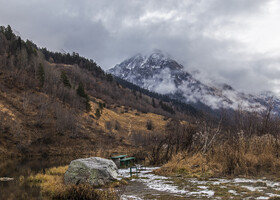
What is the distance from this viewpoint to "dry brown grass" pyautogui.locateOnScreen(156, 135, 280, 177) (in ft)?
33.4

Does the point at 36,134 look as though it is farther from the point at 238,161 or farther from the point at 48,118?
the point at 238,161

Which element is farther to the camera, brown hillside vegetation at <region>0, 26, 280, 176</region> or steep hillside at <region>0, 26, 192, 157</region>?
steep hillside at <region>0, 26, 192, 157</region>

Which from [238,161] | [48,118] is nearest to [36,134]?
[48,118]

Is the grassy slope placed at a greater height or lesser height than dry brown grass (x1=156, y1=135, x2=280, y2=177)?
greater

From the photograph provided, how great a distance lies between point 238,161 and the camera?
10.6 metres

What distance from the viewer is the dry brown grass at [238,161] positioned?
1019cm

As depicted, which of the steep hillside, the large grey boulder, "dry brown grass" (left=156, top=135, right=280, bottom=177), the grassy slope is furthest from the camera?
the steep hillside

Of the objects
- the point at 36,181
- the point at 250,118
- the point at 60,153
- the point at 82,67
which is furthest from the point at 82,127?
the point at 82,67

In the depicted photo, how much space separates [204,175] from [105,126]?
53623 millimetres

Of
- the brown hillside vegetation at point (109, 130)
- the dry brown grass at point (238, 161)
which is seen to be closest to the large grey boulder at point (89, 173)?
the dry brown grass at point (238, 161)

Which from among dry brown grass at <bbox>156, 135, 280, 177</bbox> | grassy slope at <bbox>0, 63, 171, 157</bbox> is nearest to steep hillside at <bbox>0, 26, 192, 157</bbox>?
grassy slope at <bbox>0, 63, 171, 157</bbox>

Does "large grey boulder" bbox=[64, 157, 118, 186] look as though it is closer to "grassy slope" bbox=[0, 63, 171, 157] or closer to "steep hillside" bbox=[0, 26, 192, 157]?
"grassy slope" bbox=[0, 63, 171, 157]

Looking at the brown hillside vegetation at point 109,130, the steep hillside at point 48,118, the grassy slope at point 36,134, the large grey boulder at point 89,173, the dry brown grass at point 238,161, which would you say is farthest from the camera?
the steep hillside at point 48,118

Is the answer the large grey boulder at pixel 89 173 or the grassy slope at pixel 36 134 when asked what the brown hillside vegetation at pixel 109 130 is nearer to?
the grassy slope at pixel 36 134
